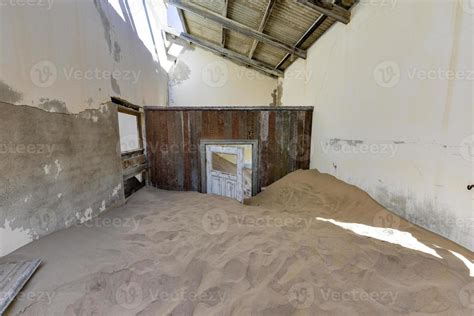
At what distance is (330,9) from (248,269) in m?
4.30

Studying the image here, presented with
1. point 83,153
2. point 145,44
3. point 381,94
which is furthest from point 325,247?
point 145,44

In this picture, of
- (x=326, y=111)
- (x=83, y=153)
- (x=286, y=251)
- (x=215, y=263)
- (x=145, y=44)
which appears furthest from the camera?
(x=145, y=44)

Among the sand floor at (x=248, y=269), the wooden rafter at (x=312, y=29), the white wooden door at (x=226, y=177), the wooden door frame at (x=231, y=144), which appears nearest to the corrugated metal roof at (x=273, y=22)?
the wooden rafter at (x=312, y=29)

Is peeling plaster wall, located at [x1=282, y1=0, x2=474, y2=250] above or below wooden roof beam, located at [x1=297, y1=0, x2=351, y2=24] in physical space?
below

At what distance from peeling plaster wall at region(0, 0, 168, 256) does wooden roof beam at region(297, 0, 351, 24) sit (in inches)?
128

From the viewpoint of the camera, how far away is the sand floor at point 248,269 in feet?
4.78

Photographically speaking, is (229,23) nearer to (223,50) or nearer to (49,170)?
(223,50)

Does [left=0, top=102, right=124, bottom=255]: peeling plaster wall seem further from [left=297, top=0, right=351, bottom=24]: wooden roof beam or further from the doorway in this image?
[left=297, top=0, right=351, bottom=24]: wooden roof beam

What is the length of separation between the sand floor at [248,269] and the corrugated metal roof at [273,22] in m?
3.83

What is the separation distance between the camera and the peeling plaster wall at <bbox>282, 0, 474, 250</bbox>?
2.00m

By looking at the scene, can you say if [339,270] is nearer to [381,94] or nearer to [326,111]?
[381,94]

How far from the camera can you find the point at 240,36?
20.8 feet

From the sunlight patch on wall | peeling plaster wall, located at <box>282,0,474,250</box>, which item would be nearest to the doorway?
peeling plaster wall, located at <box>282,0,474,250</box>

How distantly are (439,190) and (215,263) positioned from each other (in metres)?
2.38
